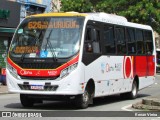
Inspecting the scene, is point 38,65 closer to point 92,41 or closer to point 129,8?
point 92,41

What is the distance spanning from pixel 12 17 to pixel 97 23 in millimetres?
16898

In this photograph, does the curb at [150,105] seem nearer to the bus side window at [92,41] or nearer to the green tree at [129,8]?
the bus side window at [92,41]

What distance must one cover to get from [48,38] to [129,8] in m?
32.9

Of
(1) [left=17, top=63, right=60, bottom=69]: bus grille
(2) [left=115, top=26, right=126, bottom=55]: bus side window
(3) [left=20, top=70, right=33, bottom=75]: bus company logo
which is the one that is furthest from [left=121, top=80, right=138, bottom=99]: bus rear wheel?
(3) [left=20, top=70, right=33, bottom=75]: bus company logo

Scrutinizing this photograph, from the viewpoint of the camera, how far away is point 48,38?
15195mm

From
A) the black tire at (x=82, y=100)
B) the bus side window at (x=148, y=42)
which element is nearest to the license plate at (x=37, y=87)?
the black tire at (x=82, y=100)

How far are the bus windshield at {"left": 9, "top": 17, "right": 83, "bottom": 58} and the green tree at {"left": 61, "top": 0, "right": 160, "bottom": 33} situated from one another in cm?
3180

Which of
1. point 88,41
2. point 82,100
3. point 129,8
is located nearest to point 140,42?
point 88,41

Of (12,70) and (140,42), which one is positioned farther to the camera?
(140,42)

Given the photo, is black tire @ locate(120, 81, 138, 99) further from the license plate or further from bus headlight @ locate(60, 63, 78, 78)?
the license plate

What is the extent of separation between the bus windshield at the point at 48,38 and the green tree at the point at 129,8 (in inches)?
1252

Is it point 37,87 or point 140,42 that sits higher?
point 140,42

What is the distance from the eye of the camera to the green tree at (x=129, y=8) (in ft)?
155

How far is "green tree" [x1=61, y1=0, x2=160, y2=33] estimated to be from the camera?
47094 millimetres
